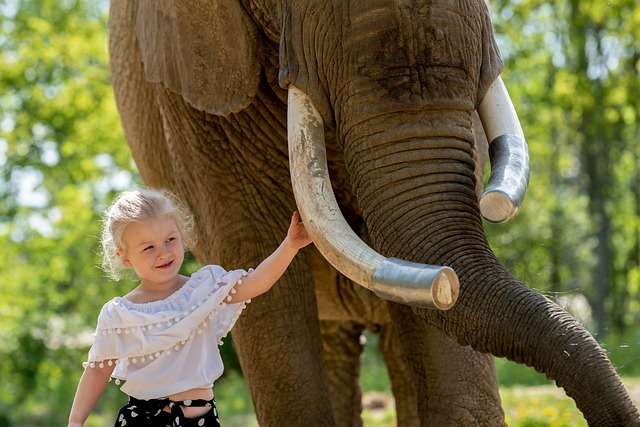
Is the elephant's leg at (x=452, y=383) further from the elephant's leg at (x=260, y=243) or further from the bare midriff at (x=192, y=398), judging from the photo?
the bare midriff at (x=192, y=398)

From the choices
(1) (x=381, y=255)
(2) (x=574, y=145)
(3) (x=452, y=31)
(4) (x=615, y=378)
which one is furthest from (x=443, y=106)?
(2) (x=574, y=145)

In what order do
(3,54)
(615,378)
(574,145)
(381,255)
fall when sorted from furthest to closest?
1. (574,145)
2. (3,54)
3. (381,255)
4. (615,378)

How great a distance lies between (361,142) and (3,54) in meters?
15.1

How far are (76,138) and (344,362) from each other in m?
9.72

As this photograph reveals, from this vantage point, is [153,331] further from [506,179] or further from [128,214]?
[506,179]

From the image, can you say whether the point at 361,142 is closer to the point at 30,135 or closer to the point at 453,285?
the point at 453,285

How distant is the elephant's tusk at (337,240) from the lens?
126 inches

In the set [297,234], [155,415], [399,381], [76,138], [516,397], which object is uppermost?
[76,138]

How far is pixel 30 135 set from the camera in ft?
59.3

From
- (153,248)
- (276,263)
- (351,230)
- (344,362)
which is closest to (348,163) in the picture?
(351,230)

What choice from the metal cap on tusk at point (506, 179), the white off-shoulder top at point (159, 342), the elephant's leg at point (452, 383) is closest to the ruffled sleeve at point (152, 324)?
the white off-shoulder top at point (159, 342)

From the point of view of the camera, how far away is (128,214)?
12.2 feet

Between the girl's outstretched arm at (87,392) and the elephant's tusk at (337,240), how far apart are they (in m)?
0.86

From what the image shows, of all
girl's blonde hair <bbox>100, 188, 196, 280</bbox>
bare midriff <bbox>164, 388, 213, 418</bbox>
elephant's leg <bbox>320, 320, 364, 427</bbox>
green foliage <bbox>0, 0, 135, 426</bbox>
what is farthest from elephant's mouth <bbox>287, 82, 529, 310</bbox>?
green foliage <bbox>0, 0, 135, 426</bbox>
